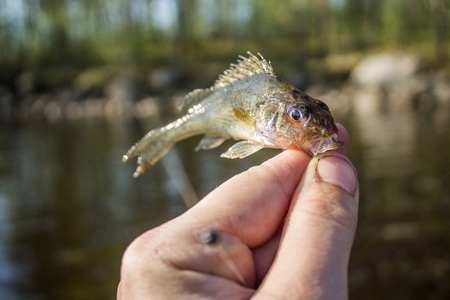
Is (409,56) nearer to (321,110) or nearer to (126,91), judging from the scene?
(126,91)

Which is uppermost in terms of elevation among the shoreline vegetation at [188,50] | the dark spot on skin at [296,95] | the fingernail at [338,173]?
the dark spot on skin at [296,95]

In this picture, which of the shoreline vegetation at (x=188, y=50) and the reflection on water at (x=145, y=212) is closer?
the reflection on water at (x=145, y=212)

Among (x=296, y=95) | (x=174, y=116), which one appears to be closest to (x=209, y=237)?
(x=296, y=95)

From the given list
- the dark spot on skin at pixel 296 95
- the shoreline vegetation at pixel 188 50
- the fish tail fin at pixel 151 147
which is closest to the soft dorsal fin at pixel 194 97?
the fish tail fin at pixel 151 147

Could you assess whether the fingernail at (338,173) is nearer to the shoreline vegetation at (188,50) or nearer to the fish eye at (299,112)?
the fish eye at (299,112)

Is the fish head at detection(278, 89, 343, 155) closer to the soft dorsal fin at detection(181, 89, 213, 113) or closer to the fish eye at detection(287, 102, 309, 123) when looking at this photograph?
the fish eye at detection(287, 102, 309, 123)

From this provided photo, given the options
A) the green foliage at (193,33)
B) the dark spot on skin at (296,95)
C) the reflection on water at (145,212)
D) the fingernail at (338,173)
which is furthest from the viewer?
the green foliage at (193,33)

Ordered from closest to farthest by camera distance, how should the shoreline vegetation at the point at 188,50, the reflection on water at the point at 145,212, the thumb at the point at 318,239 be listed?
the thumb at the point at 318,239
the reflection on water at the point at 145,212
the shoreline vegetation at the point at 188,50
